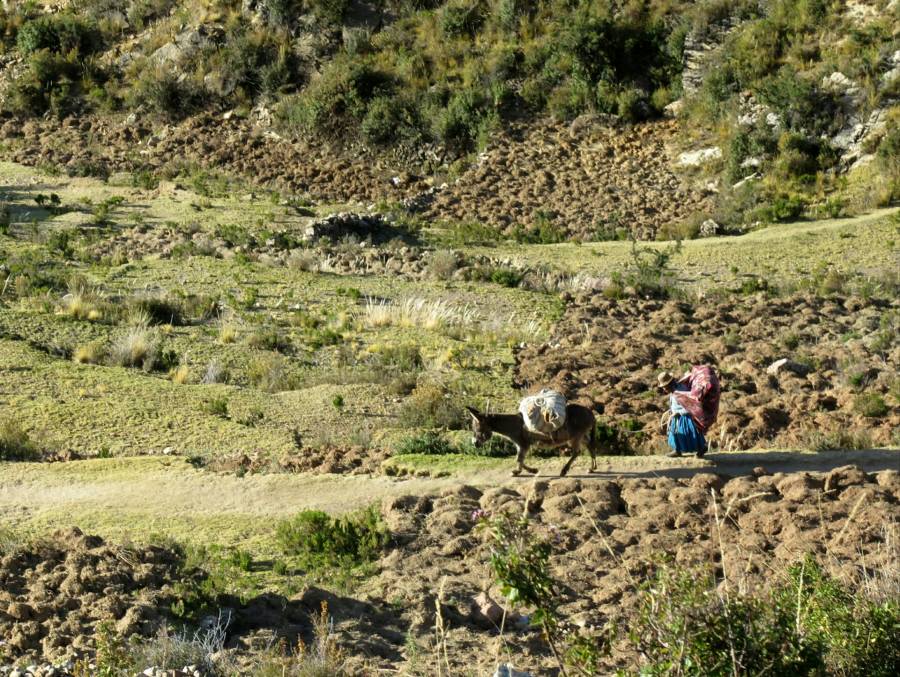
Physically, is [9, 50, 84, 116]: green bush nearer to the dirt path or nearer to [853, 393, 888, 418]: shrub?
the dirt path

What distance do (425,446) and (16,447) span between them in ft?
15.0

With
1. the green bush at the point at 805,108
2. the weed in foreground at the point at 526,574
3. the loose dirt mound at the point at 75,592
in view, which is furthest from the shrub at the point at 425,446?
the green bush at the point at 805,108

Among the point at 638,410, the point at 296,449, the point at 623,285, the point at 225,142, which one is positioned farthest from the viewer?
the point at 225,142

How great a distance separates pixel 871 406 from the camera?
1296 cm

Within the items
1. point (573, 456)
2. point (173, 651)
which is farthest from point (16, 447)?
point (573, 456)

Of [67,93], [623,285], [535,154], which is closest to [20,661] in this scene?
[623,285]

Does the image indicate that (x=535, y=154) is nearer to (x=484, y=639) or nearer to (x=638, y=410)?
(x=638, y=410)

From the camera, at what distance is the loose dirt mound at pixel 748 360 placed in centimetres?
1298

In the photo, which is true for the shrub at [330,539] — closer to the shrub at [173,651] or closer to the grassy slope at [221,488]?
the grassy slope at [221,488]

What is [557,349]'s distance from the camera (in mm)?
16438

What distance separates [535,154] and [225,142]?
8755 millimetres

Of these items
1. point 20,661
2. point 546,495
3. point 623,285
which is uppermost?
point 20,661

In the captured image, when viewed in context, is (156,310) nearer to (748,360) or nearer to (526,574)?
(748,360)

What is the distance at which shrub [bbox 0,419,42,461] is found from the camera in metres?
11.7
